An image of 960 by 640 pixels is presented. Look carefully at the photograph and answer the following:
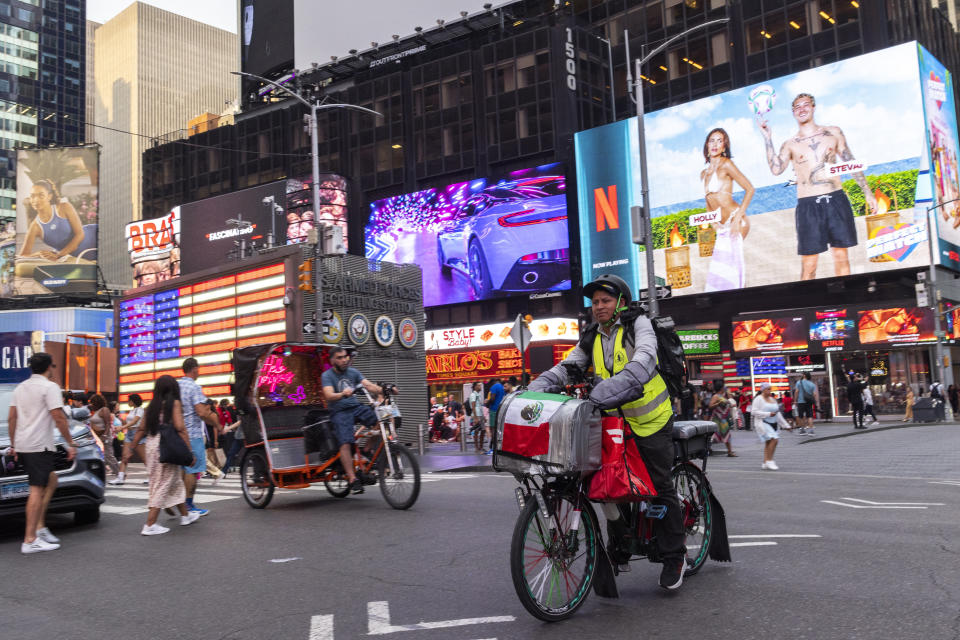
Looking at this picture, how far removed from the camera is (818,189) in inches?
1677

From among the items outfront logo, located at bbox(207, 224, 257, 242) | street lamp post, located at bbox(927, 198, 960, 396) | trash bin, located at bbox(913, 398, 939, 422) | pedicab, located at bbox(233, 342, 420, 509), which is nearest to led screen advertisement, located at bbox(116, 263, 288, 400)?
pedicab, located at bbox(233, 342, 420, 509)

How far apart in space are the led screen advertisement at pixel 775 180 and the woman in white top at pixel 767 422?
29.9 metres

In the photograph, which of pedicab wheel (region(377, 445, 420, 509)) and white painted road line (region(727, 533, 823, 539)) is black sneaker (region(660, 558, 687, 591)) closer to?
white painted road line (region(727, 533, 823, 539))

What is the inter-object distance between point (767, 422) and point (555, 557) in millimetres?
11398

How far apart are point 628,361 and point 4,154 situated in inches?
5074

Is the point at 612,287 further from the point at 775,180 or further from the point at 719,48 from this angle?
the point at 719,48

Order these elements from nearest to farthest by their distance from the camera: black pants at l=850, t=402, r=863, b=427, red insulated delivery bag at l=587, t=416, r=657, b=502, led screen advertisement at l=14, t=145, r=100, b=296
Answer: red insulated delivery bag at l=587, t=416, r=657, b=502 < black pants at l=850, t=402, r=863, b=427 < led screen advertisement at l=14, t=145, r=100, b=296

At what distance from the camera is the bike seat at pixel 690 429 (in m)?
5.29

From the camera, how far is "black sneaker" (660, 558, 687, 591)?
16.1ft

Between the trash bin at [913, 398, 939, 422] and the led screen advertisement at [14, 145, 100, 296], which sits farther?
the led screen advertisement at [14, 145, 100, 296]

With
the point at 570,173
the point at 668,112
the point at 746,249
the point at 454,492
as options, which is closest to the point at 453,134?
the point at 570,173

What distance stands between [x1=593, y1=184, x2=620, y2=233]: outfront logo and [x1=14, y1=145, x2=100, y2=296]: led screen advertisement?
3939 cm

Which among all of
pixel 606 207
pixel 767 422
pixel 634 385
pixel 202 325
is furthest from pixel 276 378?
pixel 606 207

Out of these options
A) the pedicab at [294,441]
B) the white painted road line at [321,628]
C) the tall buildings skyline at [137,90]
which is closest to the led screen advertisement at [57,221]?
the pedicab at [294,441]
